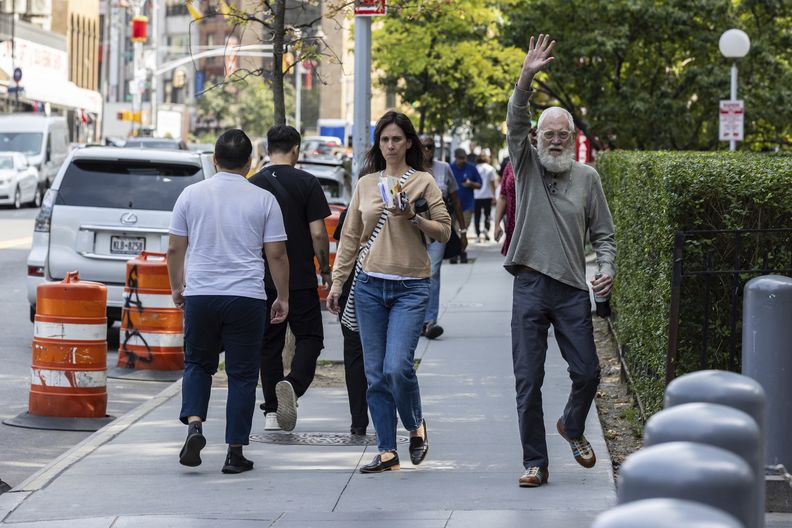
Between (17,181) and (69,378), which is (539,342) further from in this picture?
(17,181)

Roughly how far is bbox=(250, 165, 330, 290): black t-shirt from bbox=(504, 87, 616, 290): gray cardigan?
1807 millimetres

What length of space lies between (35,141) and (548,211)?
36.1 meters

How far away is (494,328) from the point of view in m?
13.9

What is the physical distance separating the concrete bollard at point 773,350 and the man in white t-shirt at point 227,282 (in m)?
2.43

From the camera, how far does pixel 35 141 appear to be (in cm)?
4088

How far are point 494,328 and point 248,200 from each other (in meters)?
7.03

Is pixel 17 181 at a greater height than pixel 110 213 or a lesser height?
lesser

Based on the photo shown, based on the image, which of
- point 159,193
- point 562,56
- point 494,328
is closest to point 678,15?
point 562,56

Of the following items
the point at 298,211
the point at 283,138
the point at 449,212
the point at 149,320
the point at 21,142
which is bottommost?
the point at 149,320

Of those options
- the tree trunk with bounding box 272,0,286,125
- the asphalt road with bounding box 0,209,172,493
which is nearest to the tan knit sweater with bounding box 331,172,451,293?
the asphalt road with bounding box 0,209,172,493

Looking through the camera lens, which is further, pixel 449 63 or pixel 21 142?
pixel 21 142

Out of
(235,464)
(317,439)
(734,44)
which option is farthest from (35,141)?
(235,464)

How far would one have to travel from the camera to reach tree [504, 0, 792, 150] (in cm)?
2859

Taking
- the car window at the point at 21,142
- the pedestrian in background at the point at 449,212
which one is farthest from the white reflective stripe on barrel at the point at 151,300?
the car window at the point at 21,142
